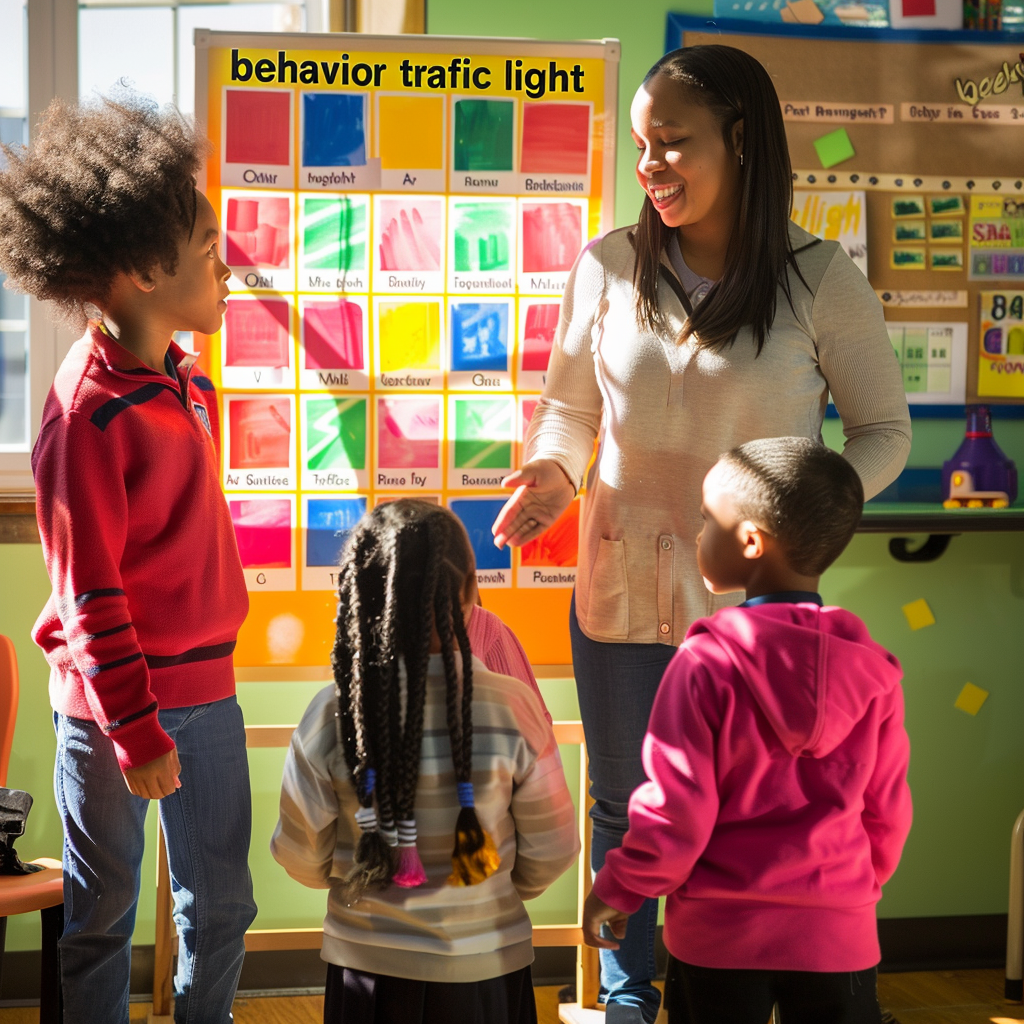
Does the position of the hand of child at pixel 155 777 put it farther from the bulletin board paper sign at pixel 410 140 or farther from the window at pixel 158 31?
the window at pixel 158 31

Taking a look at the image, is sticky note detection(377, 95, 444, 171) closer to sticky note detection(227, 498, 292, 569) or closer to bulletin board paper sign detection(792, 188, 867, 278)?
sticky note detection(227, 498, 292, 569)

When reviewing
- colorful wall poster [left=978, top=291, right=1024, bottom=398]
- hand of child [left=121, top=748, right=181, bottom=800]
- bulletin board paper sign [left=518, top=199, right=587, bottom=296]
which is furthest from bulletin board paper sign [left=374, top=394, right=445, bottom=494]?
colorful wall poster [left=978, top=291, right=1024, bottom=398]

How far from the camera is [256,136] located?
1.92m

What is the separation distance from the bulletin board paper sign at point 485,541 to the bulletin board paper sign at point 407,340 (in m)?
0.25

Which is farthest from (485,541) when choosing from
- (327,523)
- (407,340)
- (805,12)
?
(805,12)

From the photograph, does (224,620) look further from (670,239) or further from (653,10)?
(653,10)

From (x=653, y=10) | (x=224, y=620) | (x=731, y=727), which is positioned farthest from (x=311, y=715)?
(x=653, y=10)

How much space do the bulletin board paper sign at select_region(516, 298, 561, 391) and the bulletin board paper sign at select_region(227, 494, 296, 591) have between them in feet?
1.63

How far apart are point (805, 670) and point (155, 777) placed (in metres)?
0.81

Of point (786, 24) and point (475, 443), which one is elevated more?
point (786, 24)

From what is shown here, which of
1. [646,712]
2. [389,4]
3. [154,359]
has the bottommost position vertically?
[646,712]

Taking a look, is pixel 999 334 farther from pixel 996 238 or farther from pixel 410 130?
pixel 410 130

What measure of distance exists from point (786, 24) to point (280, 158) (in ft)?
3.74

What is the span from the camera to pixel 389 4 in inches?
85.0
